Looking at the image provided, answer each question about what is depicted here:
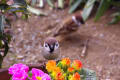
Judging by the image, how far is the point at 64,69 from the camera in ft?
5.87

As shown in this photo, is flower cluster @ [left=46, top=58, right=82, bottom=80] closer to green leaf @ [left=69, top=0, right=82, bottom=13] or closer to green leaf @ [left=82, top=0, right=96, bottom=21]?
green leaf @ [left=82, top=0, right=96, bottom=21]

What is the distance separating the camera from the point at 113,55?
3395 mm

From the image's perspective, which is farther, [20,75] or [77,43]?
[77,43]

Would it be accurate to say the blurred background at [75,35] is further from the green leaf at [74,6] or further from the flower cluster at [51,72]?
the flower cluster at [51,72]

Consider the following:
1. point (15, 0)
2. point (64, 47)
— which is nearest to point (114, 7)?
point (64, 47)

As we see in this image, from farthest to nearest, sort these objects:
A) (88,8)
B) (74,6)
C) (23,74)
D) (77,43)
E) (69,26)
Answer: (74,6)
(88,8)
(77,43)
(69,26)
(23,74)

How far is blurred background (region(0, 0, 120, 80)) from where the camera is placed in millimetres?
3255

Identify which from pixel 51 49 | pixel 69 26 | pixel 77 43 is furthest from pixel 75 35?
pixel 51 49

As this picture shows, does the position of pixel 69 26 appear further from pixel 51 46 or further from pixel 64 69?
pixel 64 69

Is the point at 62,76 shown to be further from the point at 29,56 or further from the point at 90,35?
the point at 90,35

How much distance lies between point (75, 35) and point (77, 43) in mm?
315

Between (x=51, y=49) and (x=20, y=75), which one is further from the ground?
(x=20, y=75)

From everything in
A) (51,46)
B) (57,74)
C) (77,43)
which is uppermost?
(57,74)

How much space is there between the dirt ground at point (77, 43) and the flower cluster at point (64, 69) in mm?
1185
